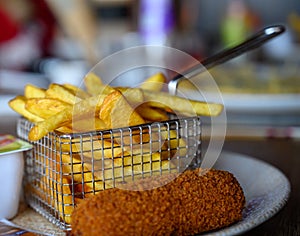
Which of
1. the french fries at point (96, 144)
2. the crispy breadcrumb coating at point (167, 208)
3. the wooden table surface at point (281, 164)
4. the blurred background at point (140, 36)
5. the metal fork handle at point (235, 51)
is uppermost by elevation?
the blurred background at point (140, 36)

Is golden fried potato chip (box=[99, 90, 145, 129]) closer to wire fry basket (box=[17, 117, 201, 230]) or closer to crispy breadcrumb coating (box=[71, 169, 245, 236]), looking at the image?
wire fry basket (box=[17, 117, 201, 230])

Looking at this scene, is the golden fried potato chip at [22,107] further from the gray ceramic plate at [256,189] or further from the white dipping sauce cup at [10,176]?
the gray ceramic plate at [256,189]

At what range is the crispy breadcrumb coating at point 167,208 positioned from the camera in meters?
0.69

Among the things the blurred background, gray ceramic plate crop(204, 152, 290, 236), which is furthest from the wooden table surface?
the blurred background

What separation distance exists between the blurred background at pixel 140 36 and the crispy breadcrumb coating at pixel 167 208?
1.37m

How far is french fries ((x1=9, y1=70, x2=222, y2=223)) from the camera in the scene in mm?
842

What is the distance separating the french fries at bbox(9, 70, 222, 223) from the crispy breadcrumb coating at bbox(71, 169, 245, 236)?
0.08 meters

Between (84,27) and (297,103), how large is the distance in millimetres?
2725

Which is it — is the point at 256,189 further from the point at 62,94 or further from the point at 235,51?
the point at 62,94

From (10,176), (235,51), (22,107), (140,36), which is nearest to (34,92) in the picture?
(22,107)

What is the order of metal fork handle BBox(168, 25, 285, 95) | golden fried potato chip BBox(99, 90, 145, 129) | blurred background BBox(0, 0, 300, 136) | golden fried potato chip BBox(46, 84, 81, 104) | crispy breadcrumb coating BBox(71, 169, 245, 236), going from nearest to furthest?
→ crispy breadcrumb coating BBox(71, 169, 245, 236)
golden fried potato chip BBox(99, 90, 145, 129)
golden fried potato chip BBox(46, 84, 81, 104)
metal fork handle BBox(168, 25, 285, 95)
blurred background BBox(0, 0, 300, 136)

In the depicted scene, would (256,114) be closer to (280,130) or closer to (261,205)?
(280,130)

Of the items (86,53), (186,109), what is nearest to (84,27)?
(86,53)

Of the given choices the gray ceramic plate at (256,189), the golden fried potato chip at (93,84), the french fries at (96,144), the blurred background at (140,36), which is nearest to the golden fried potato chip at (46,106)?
the french fries at (96,144)
